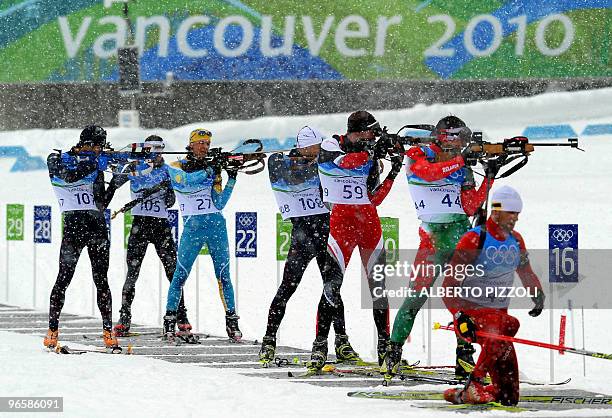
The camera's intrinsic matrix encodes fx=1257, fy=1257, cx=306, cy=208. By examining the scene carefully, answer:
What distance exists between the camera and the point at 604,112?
84.1 ft

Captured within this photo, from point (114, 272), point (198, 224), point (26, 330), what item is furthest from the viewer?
point (114, 272)

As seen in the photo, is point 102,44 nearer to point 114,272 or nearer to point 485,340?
point 114,272

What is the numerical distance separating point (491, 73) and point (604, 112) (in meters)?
3.46

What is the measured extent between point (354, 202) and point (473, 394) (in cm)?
248

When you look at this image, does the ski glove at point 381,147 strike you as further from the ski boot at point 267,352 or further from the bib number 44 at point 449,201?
the ski boot at point 267,352

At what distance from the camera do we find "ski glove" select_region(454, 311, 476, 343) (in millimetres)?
8609

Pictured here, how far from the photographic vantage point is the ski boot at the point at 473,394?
28.2ft

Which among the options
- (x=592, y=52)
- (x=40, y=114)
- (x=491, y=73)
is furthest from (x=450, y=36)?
(x=40, y=114)

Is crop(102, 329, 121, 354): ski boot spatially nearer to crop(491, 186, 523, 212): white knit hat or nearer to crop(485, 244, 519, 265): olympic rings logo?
crop(485, 244, 519, 265): olympic rings logo

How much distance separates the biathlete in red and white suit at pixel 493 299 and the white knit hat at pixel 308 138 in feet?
8.92

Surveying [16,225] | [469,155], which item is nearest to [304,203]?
[469,155]

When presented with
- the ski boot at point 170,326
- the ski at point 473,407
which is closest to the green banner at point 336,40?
the ski boot at point 170,326

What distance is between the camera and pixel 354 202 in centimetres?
1058

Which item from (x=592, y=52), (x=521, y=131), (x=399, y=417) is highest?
(x=592, y=52)
